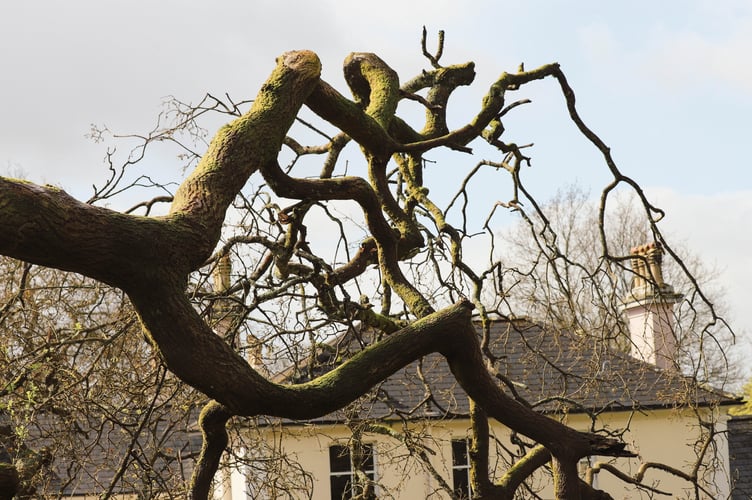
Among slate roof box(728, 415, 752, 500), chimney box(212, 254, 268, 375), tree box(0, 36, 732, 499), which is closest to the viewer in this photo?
tree box(0, 36, 732, 499)

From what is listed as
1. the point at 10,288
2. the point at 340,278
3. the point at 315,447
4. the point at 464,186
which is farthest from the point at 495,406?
the point at 315,447

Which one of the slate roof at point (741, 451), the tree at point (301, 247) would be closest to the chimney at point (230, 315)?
the tree at point (301, 247)

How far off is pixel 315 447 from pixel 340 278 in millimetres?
13656

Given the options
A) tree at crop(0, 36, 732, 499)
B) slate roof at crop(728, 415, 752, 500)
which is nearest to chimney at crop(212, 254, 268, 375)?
tree at crop(0, 36, 732, 499)

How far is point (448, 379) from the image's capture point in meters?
21.9

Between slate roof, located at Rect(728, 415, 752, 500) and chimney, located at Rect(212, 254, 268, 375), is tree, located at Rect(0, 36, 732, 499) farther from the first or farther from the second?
slate roof, located at Rect(728, 415, 752, 500)

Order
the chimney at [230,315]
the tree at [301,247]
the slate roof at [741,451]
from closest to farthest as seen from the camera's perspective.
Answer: the tree at [301,247] < the chimney at [230,315] < the slate roof at [741,451]

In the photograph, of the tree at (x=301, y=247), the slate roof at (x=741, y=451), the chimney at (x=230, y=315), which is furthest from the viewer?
the slate roof at (x=741, y=451)

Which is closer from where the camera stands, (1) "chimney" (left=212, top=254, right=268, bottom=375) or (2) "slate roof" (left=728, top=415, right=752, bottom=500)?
(1) "chimney" (left=212, top=254, right=268, bottom=375)

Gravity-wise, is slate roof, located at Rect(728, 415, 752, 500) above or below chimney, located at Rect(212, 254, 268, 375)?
above

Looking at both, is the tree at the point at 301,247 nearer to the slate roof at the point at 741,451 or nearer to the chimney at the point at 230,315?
the chimney at the point at 230,315

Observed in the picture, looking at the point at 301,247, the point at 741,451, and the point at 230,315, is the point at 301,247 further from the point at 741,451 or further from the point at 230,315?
the point at 741,451

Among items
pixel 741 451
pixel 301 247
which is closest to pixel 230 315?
pixel 301 247

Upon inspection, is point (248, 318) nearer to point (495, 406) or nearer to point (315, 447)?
point (495, 406)
